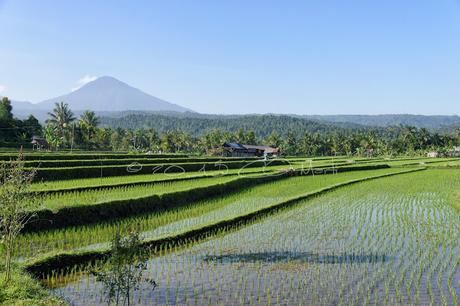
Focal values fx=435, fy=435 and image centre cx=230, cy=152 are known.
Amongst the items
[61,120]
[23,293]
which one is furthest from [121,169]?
[61,120]

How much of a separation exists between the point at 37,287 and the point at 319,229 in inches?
367

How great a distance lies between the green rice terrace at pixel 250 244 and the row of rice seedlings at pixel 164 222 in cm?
5

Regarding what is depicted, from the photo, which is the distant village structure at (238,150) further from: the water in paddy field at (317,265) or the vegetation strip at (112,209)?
the water in paddy field at (317,265)

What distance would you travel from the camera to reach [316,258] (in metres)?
10.9

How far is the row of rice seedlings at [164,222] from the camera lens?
11.8 metres

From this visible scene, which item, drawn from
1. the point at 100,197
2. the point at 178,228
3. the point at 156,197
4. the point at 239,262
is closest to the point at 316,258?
the point at 239,262

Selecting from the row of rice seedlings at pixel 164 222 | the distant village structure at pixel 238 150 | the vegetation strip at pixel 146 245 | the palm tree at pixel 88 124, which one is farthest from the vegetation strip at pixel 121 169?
the palm tree at pixel 88 124

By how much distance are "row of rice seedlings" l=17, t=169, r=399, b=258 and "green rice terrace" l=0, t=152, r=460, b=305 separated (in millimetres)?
49

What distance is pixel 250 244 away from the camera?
12.4m

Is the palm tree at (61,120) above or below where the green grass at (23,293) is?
above

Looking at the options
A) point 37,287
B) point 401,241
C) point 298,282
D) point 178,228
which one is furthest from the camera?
point 178,228

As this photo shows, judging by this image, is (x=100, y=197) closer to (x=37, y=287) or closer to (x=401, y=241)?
(x=37, y=287)

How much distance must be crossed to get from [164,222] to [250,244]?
169 inches

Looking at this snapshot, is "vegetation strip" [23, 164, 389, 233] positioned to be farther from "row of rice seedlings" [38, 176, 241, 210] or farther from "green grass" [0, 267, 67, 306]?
"green grass" [0, 267, 67, 306]
